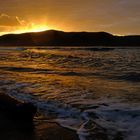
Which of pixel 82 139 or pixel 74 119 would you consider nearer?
pixel 82 139

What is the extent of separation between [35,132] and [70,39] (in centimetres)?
14637

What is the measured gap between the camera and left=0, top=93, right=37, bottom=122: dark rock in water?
28.8 ft

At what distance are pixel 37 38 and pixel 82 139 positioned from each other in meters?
161

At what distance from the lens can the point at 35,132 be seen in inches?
328

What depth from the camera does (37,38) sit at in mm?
166625

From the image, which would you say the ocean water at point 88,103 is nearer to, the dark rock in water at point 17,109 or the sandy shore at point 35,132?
the sandy shore at point 35,132

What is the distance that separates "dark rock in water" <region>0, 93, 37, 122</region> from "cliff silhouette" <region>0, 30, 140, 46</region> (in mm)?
134651

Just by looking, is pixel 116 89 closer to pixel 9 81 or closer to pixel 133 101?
pixel 133 101

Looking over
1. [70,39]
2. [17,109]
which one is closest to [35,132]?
[17,109]

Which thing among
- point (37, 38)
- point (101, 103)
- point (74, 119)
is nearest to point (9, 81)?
point (101, 103)

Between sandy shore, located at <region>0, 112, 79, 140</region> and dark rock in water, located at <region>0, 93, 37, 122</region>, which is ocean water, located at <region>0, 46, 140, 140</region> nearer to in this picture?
sandy shore, located at <region>0, 112, 79, 140</region>

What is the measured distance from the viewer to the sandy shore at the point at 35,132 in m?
7.95

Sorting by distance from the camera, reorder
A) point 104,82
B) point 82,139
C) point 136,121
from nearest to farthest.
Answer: point 82,139, point 136,121, point 104,82

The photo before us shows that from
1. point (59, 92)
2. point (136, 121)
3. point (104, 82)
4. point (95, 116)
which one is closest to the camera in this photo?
point (136, 121)
